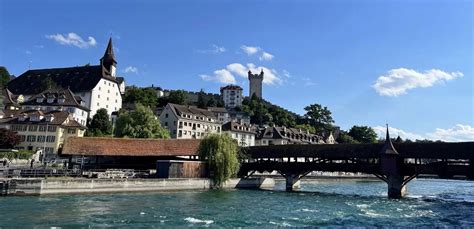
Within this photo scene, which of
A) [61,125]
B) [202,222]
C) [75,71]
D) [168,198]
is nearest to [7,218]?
[202,222]

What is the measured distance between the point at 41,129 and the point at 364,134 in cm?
8299

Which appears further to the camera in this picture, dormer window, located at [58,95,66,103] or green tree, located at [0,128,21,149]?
dormer window, located at [58,95,66,103]

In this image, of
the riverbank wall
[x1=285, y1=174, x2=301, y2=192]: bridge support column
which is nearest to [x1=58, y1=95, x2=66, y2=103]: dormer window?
the riverbank wall

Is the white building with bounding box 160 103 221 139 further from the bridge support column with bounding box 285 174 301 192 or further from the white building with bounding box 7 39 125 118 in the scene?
the bridge support column with bounding box 285 174 301 192

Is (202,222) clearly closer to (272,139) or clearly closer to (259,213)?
(259,213)

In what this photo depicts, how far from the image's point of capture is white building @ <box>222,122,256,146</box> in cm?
8088

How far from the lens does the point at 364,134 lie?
4405 inches

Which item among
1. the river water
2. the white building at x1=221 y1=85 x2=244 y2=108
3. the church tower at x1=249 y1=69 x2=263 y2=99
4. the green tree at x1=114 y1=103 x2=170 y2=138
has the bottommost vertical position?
the river water

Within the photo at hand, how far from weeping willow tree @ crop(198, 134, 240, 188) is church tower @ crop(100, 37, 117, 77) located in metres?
44.2

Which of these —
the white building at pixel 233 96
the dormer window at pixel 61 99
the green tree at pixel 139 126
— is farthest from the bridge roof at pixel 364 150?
the white building at pixel 233 96

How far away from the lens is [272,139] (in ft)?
274

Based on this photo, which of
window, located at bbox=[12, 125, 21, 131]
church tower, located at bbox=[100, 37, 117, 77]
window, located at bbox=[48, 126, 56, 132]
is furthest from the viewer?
church tower, located at bbox=[100, 37, 117, 77]

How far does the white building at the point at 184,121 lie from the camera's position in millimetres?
72562

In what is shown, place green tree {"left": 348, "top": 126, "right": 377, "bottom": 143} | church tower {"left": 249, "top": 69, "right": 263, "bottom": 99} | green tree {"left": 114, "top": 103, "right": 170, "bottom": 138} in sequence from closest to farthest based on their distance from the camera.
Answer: green tree {"left": 114, "top": 103, "right": 170, "bottom": 138} → green tree {"left": 348, "top": 126, "right": 377, "bottom": 143} → church tower {"left": 249, "top": 69, "right": 263, "bottom": 99}
